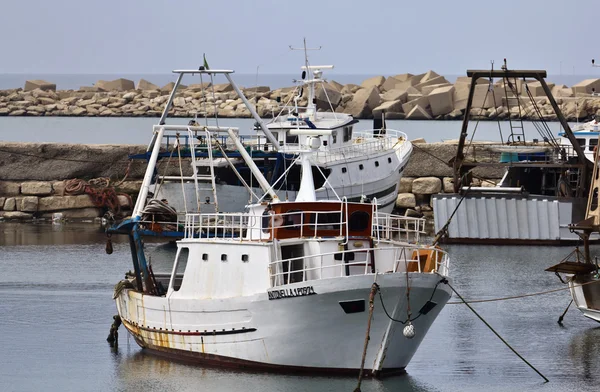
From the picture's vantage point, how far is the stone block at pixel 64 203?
200 ft

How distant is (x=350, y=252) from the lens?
94.1ft

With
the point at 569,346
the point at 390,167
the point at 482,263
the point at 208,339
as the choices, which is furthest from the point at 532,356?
the point at 390,167

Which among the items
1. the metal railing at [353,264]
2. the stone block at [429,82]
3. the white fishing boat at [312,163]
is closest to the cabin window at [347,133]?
the white fishing boat at [312,163]

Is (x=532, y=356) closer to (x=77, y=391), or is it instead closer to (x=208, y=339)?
(x=208, y=339)

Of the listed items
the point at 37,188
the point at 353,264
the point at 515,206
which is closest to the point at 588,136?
the point at 515,206

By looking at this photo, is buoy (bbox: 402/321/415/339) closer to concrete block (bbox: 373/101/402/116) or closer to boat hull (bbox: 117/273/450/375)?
boat hull (bbox: 117/273/450/375)

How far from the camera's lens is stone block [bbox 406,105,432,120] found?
12131cm

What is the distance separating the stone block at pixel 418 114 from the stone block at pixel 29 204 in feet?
210

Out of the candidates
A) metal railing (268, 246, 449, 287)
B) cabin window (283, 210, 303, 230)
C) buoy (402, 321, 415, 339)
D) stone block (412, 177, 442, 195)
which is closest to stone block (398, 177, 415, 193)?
stone block (412, 177, 442, 195)

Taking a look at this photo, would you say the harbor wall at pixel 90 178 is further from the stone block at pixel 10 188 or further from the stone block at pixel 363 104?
the stone block at pixel 363 104

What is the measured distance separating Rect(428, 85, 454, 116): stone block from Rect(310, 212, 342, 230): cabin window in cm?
9538

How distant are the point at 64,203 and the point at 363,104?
6301 cm

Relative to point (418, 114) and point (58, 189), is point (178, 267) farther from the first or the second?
point (418, 114)

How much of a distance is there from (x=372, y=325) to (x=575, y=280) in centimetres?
836
